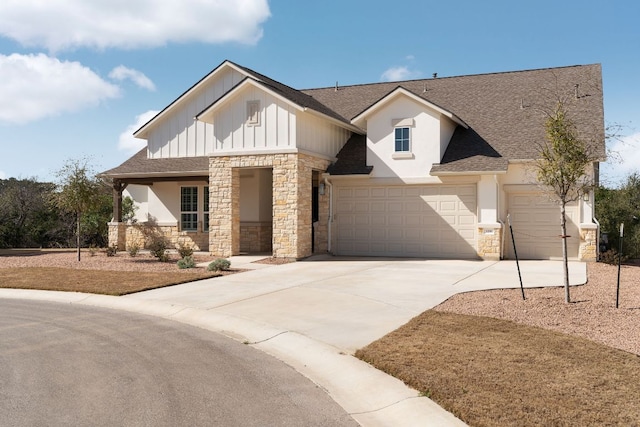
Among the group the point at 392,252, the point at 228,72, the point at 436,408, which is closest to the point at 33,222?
the point at 228,72

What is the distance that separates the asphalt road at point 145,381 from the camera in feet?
18.2

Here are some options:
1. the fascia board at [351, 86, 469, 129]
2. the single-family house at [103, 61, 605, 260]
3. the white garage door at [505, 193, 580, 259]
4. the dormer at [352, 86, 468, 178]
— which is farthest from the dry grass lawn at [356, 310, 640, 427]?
the fascia board at [351, 86, 469, 129]

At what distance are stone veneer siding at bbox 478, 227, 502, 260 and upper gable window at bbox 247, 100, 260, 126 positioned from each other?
9.13m

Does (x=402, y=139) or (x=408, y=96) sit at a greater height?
(x=408, y=96)

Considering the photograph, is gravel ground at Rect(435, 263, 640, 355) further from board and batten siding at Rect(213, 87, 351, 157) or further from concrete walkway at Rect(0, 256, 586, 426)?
board and batten siding at Rect(213, 87, 351, 157)

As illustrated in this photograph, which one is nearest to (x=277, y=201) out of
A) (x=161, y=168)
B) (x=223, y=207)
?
(x=223, y=207)

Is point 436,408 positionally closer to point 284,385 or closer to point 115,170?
point 284,385

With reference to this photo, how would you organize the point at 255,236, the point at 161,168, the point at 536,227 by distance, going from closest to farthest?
the point at 536,227, the point at 255,236, the point at 161,168

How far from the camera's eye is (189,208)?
24922 mm

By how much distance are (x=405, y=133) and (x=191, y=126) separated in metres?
9.46

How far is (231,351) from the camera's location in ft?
26.5

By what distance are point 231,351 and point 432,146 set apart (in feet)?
48.8

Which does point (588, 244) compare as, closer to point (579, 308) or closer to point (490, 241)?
point (490, 241)

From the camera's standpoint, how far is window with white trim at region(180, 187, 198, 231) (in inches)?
975
